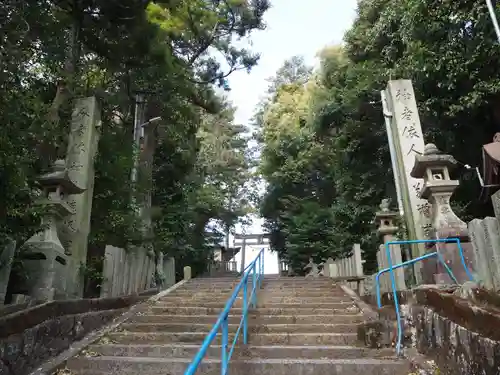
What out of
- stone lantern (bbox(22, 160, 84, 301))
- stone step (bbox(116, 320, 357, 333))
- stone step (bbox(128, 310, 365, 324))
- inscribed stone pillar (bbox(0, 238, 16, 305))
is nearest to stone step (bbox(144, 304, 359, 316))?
stone step (bbox(128, 310, 365, 324))

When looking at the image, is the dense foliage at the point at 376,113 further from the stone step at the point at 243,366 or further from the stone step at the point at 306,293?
the stone step at the point at 243,366

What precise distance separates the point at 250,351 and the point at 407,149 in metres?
6.64

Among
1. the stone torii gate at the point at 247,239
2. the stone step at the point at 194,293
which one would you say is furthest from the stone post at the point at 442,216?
the stone torii gate at the point at 247,239

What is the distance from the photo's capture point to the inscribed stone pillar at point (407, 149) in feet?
27.8

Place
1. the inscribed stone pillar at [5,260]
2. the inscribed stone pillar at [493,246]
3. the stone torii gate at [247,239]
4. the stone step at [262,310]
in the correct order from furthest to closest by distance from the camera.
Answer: the stone torii gate at [247,239] → the stone step at [262,310] → the inscribed stone pillar at [5,260] → the inscribed stone pillar at [493,246]

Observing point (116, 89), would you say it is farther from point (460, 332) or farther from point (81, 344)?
point (460, 332)

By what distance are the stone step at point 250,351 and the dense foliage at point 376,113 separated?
22.6 feet

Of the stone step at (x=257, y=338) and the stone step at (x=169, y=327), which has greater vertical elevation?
the stone step at (x=169, y=327)

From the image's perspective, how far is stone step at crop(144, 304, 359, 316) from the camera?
6.50 meters

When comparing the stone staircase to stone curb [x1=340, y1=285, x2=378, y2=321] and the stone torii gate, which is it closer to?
stone curb [x1=340, y1=285, x2=378, y2=321]

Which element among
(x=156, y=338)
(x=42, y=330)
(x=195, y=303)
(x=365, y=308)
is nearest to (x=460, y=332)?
(x=365, y=308)

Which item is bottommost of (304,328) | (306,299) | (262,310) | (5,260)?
(304,328)

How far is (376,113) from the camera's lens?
46.1ft

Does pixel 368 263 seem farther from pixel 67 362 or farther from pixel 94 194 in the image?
pixel 67 362
